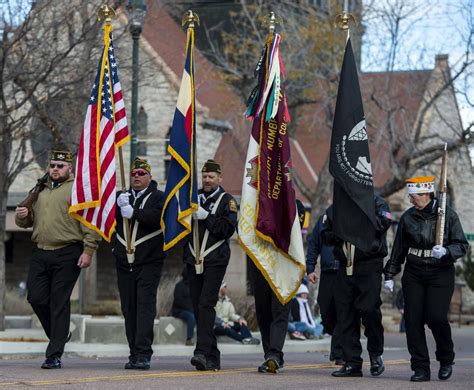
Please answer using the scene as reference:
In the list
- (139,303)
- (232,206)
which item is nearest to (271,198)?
(232,206)

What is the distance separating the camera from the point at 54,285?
437 inches

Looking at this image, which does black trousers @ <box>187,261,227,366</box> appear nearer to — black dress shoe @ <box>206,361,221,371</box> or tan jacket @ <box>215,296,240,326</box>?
black dress shoe @ <box>206,361,221,371</box>

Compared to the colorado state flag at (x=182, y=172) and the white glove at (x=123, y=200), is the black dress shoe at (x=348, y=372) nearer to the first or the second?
the colorado state flag at (x=182, y=172)

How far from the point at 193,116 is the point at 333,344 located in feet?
9.65

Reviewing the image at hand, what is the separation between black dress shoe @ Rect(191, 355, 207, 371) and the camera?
10.9 meters

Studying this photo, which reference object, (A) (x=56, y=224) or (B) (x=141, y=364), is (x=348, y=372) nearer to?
(B) (x=141, y=364)

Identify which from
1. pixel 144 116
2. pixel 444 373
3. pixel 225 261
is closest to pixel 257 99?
pixel 225 261

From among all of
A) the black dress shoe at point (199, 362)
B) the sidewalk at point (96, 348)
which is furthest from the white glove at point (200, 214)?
the sidewalk at point (96, 348)

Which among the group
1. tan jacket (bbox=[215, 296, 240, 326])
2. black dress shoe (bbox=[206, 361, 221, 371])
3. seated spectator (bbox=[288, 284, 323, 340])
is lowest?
seated spectator (bbox=[288, 284, 323, 340])

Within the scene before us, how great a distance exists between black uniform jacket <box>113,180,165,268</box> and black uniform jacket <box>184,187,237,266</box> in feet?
1.05

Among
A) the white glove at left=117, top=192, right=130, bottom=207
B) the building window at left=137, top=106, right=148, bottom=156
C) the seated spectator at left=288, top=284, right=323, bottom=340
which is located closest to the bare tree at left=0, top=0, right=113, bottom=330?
the seated spectator at left=288, top=284, right=323, bottom=340

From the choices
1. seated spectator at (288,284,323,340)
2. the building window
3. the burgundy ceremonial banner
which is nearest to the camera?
the burgundy ceremonial banner

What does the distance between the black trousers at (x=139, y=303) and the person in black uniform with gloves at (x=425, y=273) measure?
2.27m

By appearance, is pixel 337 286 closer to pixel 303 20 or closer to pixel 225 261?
pixel 225 261
